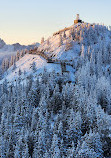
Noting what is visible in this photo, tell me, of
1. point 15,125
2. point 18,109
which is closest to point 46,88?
point 18,109

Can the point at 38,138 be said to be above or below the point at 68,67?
below

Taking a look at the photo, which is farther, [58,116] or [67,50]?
[67,50]

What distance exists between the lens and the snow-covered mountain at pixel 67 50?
11211 centimetres

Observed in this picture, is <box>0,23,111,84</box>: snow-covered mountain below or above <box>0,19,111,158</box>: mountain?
above

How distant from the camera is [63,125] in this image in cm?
5344

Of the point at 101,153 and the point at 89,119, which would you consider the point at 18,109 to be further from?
the point at 101,153

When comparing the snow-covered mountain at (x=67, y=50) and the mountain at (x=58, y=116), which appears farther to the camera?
the snow-covered mountain at (x=67, y=50)

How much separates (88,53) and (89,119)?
256 feet

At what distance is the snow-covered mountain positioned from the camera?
112 metres

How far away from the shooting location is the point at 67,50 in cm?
13888

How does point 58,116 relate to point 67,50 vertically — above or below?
below

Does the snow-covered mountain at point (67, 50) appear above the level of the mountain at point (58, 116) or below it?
above

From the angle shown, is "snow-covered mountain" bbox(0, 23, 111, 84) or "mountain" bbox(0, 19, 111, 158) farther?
"snow-covered mountain" bbox(0, 23, 111, 84)

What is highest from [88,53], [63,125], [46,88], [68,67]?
[88,53]
